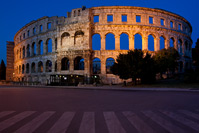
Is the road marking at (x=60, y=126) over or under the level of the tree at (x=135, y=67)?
under

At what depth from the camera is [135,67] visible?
22.9 m

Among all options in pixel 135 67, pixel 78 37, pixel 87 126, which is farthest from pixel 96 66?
pixel 87 126

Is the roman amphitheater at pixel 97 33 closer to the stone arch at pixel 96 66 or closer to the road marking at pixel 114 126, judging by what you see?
the stone arch at pixel 96 66

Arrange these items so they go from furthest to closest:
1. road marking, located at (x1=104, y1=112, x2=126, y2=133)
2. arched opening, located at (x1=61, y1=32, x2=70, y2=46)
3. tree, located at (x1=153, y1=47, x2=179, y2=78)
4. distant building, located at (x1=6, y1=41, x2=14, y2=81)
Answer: distant building, located at (x1=6, y1=41, x2=14, y2=81) < arched opening, located at (x1=61, y1=32, x2=70, y2=46) < tree, located at (x1=153, y1=47, x2=179, y2=78) < road marking, located at (x1=104, y1=112, x2=126, y2=133)

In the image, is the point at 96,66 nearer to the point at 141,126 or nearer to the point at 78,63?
the point at 78,63

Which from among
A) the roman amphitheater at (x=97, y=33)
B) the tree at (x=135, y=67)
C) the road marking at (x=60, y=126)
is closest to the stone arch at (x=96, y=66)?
the roman amphitheater at (x=97, y=33)

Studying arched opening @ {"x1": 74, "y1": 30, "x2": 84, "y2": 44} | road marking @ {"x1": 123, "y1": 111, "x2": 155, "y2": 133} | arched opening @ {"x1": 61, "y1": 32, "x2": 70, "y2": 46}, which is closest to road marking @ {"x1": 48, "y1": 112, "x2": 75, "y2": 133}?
road marking @ {"x1": 123, "y1": 111, "x2": 155, "y2": 133}

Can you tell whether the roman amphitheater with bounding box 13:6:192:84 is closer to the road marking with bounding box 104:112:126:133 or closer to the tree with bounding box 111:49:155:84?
the tree with bounding box 111:49:155:84

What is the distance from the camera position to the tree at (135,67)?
22.9 meters

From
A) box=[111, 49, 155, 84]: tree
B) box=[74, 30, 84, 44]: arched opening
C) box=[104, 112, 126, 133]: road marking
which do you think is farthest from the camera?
box=[74, 30, 84, 44]: arched opening

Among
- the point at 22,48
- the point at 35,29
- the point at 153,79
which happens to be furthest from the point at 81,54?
the point at 22,48

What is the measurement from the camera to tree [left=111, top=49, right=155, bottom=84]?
22906mm

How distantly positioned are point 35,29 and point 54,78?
2092cm

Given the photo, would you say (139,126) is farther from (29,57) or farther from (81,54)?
(29,57)
